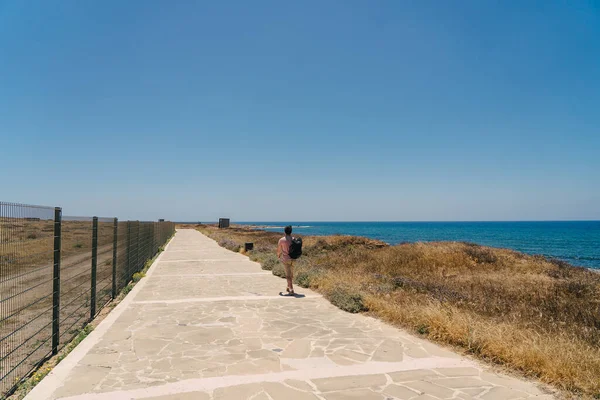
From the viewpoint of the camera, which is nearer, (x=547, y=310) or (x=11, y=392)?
(x=11, y=392)

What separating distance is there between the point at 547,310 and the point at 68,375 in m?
8.72

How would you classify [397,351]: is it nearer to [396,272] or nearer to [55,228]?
[55,228]

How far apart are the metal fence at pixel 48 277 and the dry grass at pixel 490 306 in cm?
525

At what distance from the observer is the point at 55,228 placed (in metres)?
5.32

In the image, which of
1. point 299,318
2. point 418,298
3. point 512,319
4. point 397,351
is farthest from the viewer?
point 418,298

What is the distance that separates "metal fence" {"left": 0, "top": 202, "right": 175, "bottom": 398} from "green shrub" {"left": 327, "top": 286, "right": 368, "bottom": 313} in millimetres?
5110

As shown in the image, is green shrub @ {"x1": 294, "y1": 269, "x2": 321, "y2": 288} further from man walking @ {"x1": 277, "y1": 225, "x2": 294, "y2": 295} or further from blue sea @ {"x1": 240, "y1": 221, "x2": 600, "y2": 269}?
blue sea @ {"x1": 240, "y1": 221, "x2": 600, "y2": 269}

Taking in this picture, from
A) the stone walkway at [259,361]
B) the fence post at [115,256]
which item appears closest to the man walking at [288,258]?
the stone walkway at [259,361]

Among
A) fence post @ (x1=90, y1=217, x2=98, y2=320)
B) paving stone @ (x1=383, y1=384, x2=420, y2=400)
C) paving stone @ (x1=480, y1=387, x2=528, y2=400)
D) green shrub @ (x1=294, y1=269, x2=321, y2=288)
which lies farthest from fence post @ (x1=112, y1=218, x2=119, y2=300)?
paving stone @ (x1=480, y1=387, x2=528, y2=400)

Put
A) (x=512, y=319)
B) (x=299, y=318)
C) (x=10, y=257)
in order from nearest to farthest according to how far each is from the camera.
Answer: (x=10, y=257), (x=512, y=319), (x=299, y=318)

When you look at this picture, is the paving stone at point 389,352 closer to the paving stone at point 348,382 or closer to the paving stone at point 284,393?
the paving stone at point 348,382

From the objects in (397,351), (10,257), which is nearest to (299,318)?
(397,351)

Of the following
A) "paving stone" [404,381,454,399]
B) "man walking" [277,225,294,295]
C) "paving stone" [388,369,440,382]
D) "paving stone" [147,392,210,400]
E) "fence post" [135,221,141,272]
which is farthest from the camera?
"fence post" [135,221,141,272]

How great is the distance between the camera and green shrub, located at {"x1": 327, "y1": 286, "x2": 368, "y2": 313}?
8.19 meters
